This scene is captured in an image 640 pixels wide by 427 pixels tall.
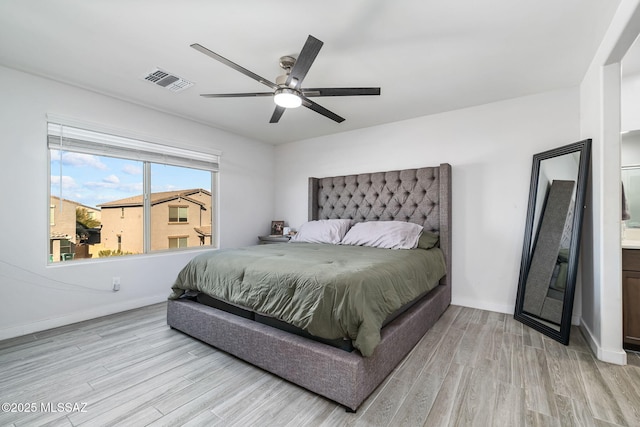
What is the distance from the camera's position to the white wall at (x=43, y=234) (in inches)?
94.3

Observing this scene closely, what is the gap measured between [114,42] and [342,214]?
9.62 ft

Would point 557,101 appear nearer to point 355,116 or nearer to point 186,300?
point 355,116

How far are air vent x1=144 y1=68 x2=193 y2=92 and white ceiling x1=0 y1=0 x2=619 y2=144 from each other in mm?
63

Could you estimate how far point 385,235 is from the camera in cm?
298

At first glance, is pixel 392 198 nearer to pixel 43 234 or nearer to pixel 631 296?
pixel 631 296

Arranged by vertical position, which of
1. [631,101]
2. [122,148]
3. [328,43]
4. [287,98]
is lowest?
[122,148]

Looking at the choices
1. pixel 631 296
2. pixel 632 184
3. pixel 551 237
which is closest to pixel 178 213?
pixel 551 237

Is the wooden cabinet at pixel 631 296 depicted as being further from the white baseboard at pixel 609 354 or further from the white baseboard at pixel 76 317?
the white baseboard at pixel 76 317

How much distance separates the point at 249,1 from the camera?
5.38ft

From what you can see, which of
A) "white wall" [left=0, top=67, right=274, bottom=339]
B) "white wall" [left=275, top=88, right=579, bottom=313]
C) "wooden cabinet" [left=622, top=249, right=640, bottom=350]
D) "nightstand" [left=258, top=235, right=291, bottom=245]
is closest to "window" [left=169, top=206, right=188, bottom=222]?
"white wall" [left=0, top=67, right=274, bottom=339]

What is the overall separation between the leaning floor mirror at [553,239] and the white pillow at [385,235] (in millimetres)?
1074

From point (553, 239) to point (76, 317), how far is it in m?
4.58

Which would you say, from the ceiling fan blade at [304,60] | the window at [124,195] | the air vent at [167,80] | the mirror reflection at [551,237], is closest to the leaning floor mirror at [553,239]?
Result: the mirror reflection at [551,237]

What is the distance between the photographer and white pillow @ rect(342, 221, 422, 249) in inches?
112
